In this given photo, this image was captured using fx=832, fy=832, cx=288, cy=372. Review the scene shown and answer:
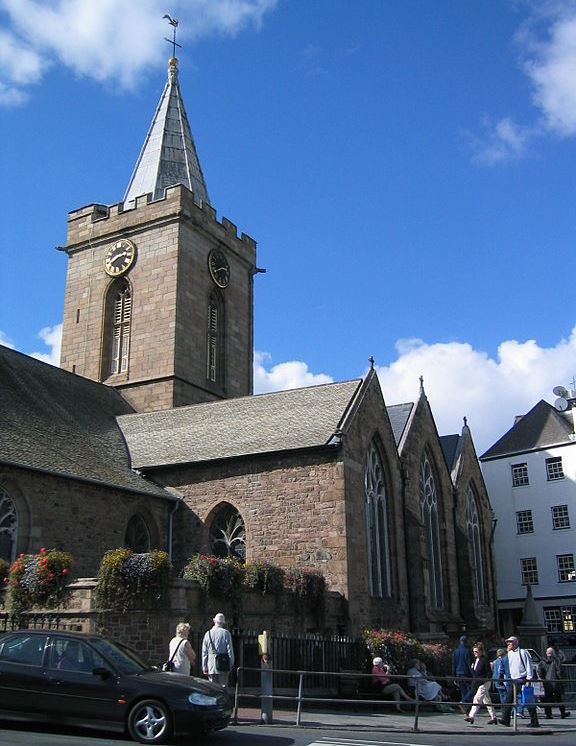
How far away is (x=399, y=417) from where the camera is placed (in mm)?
29469

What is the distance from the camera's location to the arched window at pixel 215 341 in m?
35.5

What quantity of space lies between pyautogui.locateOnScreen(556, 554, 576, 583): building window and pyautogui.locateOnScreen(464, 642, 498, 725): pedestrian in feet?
80.3

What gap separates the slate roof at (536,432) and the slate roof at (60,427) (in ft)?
76.5

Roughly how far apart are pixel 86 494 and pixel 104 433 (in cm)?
547

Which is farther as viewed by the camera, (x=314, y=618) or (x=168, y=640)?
(x=314, y=618)

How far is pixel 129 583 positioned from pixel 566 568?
101 feet

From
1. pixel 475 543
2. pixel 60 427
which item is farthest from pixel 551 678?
pixel 475 543

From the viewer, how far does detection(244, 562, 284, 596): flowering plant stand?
18984 millimetres

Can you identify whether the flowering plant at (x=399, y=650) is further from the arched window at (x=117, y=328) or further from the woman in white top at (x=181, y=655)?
the arched window at (x=117, y=328)

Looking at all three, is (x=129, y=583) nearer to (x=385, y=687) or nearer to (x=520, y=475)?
(x=385, y=687)

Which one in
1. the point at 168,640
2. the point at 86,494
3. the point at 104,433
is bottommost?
the point at 168,640

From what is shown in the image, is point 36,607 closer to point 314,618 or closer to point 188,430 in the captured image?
point 314,618

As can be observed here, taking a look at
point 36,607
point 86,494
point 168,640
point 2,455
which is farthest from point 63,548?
point 168,640

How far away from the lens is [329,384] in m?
26.0
